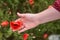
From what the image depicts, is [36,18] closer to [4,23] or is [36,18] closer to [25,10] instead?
[4,23]

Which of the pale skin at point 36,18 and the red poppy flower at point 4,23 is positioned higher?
the pale skin at point 36,18

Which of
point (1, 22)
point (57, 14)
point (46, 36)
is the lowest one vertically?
point (46, 36)

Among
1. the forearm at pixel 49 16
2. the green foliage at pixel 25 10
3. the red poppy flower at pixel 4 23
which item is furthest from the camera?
the green foliage at pixel 25 10

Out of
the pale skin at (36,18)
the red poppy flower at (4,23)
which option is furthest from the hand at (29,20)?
the red poppy flower at (4,23)

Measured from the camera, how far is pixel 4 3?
298cm

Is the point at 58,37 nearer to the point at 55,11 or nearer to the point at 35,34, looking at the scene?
the point at 35,34

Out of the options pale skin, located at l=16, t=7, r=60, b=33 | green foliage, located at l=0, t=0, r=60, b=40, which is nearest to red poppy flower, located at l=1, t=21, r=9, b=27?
green foliage, located at l=0, t=0, r=60, b=40

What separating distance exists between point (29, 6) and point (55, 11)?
1493 millimetres

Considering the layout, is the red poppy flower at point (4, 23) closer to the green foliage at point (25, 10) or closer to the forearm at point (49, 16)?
the green foliage at point (25, 10)

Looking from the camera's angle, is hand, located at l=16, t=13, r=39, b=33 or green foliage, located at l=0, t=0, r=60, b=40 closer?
hand, located at l=16, t=13, r=39, b=33

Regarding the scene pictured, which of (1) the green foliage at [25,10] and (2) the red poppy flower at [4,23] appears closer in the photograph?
(2) the red poppy flower at [4,23]

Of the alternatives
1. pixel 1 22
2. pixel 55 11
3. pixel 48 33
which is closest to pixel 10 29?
pixel 1 22

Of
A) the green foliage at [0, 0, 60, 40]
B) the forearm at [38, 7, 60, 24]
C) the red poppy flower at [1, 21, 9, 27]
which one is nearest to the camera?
Result: the forearm at [38, 7, 60, 24]

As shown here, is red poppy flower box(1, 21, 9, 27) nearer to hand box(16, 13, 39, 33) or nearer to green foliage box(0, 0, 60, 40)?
green foliage box(0, 0, 60, 40)
